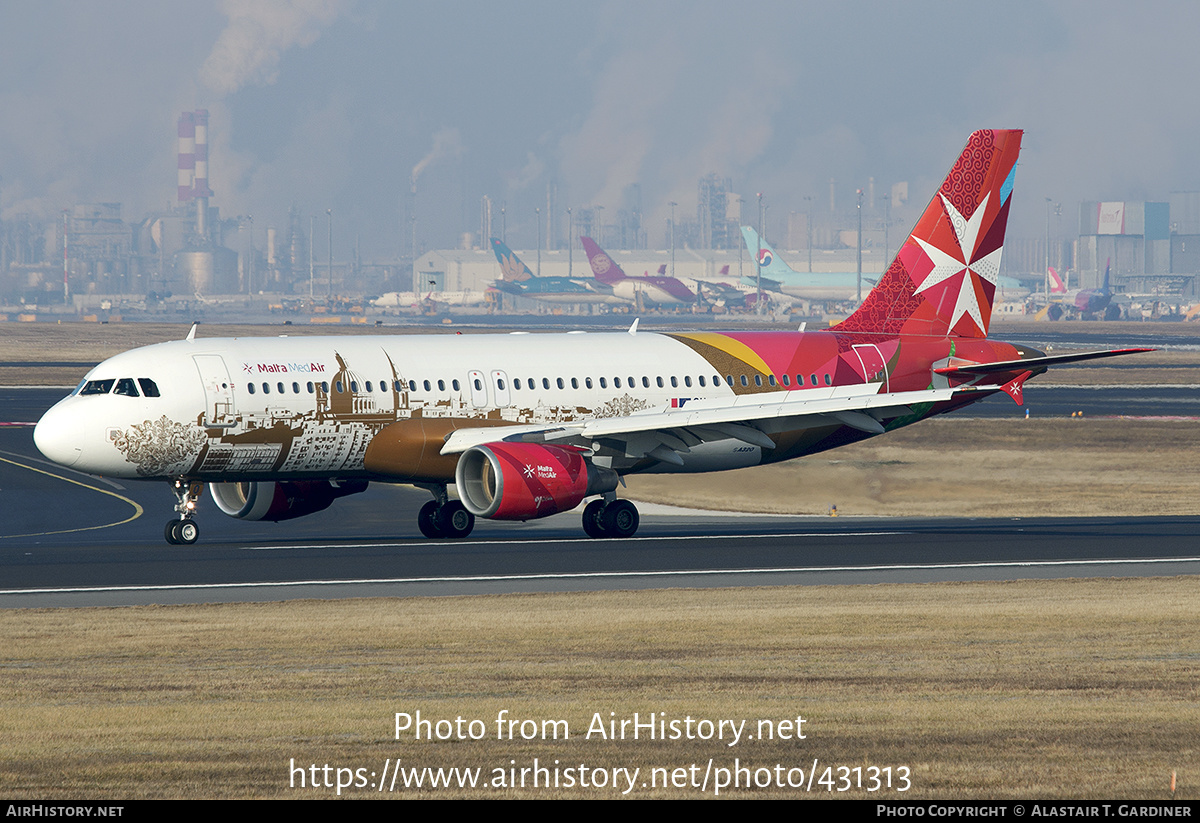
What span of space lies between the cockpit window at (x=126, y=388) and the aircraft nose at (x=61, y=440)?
1277 mm

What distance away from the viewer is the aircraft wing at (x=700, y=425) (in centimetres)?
4034

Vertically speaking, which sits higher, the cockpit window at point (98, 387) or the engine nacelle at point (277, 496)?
the cockpit window at point (98, 387)

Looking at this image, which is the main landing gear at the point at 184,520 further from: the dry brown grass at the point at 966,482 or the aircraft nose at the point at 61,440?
the dry brown grass at the point at 966,482

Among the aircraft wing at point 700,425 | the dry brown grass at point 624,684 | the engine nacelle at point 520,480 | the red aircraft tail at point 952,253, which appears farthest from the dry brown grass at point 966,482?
the dry brown grass at point 624,684

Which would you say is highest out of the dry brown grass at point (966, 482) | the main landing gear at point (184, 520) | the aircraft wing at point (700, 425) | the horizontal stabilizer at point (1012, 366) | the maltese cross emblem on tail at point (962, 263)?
the maltese cross emblem on tail at point (962, 263)

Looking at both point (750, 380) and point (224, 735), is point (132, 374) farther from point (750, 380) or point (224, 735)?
point (224, 735)

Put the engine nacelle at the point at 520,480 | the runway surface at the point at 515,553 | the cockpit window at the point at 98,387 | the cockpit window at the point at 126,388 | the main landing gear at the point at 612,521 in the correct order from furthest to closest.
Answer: the main landing gear at the point at 612,521
the cockpit window at the point at 98,387
the cockpit window at the point at 126,388
the engine nacelle at the point at 520,480
the runway surface at the point at 515,553

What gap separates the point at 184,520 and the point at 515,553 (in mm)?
8410

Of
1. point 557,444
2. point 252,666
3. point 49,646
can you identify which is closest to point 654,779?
point 252,666

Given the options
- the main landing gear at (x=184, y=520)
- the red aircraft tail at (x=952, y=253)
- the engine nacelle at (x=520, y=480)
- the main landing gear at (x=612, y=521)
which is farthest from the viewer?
the red aircraft tail at (x=952, y=253)

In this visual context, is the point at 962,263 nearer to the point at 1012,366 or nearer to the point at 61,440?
the point at 1012,366

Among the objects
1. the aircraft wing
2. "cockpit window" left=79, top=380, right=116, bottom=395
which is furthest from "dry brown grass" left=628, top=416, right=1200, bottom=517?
"cockpit window" left=79, top=380, right=116, bottom=395

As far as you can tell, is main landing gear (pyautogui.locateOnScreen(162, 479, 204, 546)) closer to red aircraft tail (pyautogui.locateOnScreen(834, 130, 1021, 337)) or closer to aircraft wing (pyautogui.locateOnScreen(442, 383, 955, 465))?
aircraft wing (pyautogui.locateOnScreen(442, 383, 955, 465))
